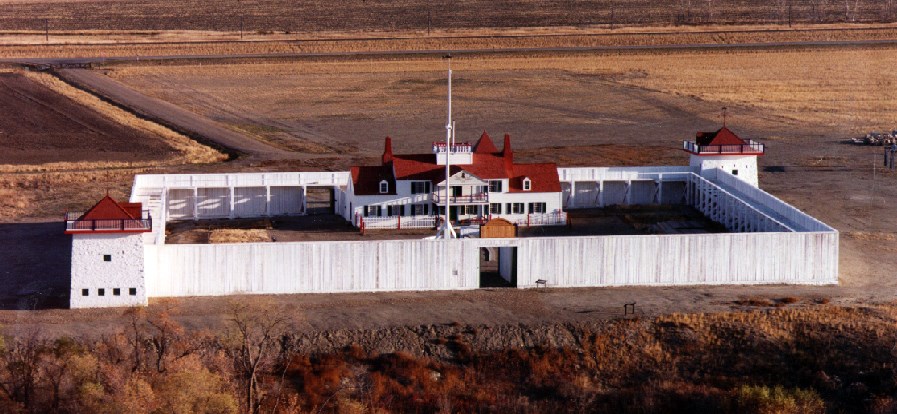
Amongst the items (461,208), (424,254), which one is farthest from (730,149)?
(424,254)

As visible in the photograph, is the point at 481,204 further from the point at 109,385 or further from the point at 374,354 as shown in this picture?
the point at 109,385

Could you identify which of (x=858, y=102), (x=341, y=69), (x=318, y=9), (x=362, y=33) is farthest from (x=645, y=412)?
(x=318, y=9)

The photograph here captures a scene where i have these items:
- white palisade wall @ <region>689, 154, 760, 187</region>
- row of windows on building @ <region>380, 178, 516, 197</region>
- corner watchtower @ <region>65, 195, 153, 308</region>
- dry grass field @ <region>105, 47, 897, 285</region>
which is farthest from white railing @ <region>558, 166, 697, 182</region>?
corner watchtower @ <region>65, 195, 153, 308</region>

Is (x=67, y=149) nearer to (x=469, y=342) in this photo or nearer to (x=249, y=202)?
(x=249, y=202)

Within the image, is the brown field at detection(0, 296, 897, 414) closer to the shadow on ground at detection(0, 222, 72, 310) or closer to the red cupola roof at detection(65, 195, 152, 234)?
the shadow on ground at detection(0, 222, 72, 310)

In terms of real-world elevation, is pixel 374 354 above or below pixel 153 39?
below

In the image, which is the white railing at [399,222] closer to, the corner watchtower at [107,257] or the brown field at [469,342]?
the brown field at [469,342]
